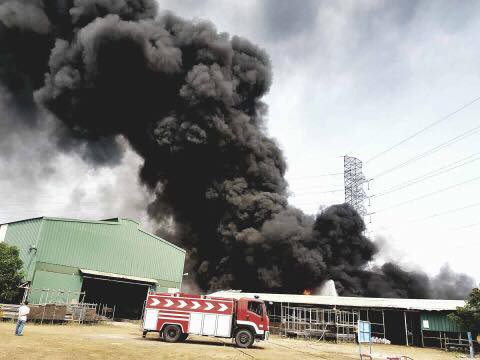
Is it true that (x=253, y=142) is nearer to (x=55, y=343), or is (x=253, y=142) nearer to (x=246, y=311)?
(x=246, y=311)

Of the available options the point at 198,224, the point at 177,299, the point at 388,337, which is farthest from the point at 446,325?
the point at 198,224

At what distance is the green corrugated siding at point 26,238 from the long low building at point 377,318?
20135 millimetres

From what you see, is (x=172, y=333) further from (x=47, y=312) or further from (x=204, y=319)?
Result: (x=47, y=312)

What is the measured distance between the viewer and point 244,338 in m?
19.0

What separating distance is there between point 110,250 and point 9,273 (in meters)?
8.93

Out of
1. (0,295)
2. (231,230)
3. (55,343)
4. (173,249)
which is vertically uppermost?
(231,230)

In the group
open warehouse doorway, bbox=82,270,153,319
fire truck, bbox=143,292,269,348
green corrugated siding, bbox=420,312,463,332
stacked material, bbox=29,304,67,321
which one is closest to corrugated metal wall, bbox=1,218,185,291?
open warehouse doorway, bbox=82,270,153,319

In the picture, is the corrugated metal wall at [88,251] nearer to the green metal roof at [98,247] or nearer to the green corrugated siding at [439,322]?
the green metal roof at [98,247]

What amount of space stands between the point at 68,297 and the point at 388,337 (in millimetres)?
27195

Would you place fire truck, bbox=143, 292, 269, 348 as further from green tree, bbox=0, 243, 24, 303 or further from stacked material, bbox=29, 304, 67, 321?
green tree, bbox=0, 243, 24, 303

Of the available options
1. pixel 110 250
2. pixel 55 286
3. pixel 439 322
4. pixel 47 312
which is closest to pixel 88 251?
pixel 110 250

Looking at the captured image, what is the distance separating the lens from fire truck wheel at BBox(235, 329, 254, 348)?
18.9 meters

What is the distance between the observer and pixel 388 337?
30.6 meters

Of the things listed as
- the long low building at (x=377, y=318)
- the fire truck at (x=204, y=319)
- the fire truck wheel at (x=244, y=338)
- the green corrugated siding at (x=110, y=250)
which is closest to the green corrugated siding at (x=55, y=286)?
the green corrugated siding at (x=110, y=250)
